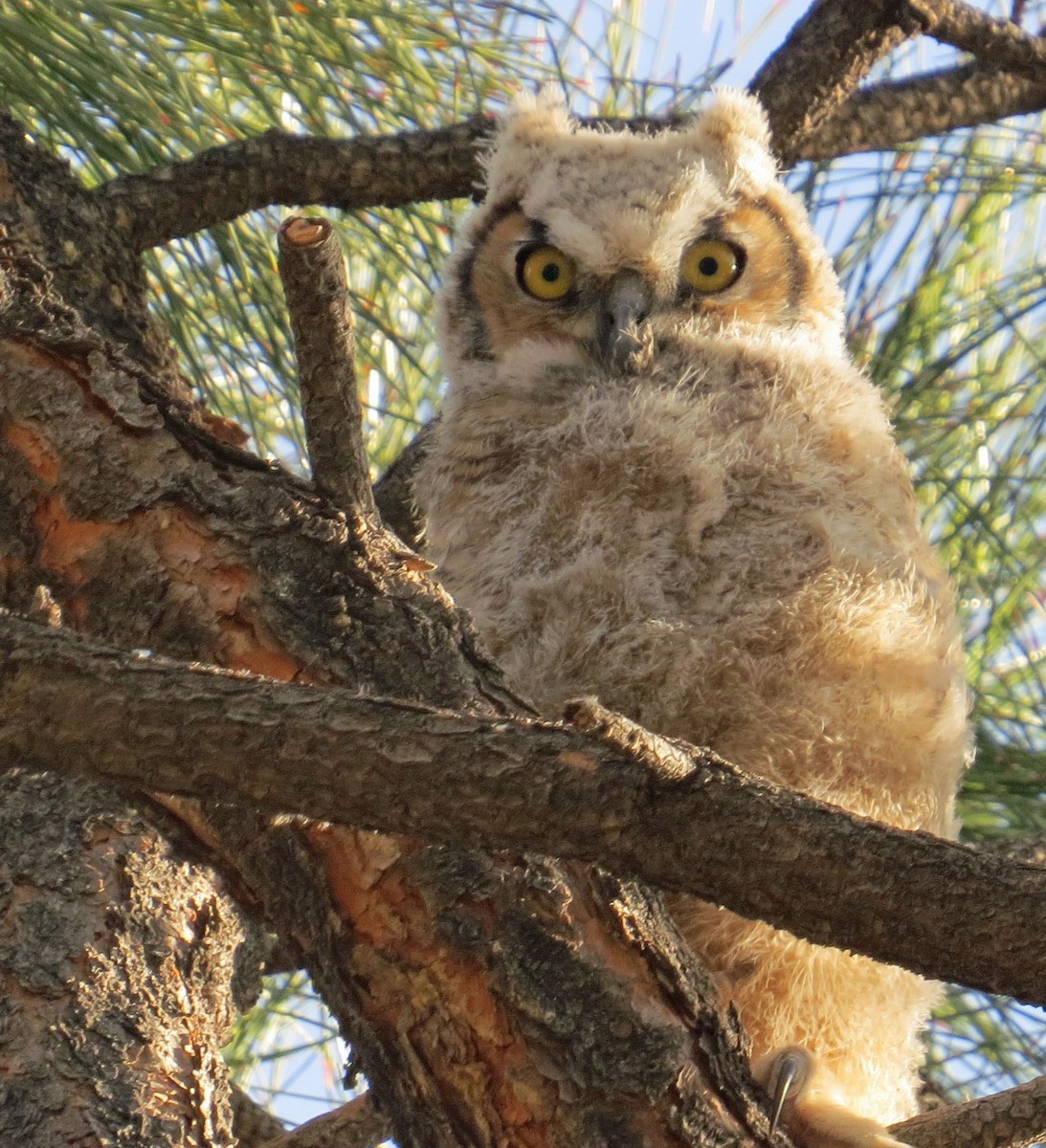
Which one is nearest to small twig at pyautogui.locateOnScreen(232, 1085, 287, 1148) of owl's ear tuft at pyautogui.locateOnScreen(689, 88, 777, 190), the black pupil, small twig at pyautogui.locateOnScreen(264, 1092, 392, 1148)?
small twig at pyautogui.locateOnScreen(264, 1092, 392, 1148)

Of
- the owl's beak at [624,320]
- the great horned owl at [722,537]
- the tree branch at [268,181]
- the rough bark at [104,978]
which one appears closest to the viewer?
the rough bark at [104,978]

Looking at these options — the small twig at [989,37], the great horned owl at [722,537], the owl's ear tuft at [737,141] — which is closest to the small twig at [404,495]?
the great horned owl at [722,537]

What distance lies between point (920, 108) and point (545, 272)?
65 centimetres

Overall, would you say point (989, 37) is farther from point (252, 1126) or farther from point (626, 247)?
point (252, 1126)

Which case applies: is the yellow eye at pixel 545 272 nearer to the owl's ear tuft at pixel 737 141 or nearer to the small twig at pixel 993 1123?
the owl's ear tuft at pixel 737 141

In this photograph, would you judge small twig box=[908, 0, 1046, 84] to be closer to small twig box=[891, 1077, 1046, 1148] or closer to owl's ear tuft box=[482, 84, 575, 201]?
owl's ear tuft box=[482, 84, 575, 201]

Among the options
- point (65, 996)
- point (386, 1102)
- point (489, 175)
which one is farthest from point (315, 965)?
point (489, 175)

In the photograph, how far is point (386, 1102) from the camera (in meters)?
1.19

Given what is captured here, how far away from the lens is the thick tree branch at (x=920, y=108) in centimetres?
241

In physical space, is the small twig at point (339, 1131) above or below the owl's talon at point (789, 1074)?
below

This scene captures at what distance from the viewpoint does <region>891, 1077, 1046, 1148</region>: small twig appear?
1.34m

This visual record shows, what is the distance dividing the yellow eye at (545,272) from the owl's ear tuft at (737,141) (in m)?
0.26

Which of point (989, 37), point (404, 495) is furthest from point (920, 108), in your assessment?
point (404, 495)

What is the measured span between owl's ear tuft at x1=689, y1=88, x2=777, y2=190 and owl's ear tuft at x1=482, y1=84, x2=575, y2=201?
0.23m
